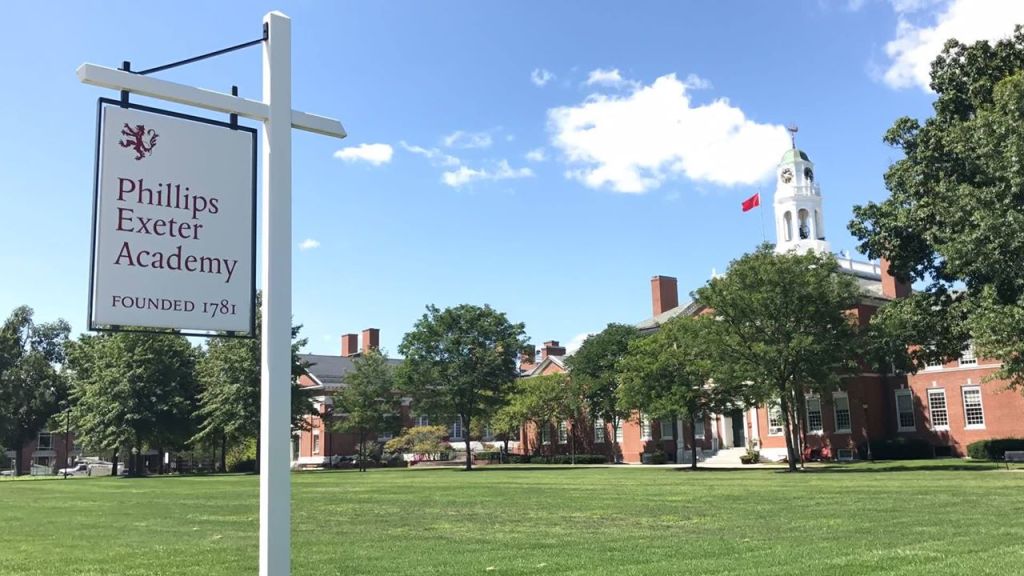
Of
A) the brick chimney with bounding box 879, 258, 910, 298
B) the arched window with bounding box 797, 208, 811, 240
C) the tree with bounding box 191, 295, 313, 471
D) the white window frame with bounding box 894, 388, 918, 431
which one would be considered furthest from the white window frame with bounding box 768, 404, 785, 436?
the tree with bounding box 191, 295, 313, 471

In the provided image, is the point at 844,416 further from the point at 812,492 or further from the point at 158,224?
the point at 158,224

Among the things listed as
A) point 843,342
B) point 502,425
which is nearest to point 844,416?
point 843,342

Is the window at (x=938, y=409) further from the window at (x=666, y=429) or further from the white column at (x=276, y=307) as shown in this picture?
the white column at (x=276, y=307)

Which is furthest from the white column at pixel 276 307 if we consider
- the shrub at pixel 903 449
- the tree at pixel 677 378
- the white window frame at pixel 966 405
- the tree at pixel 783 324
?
the white window frame at pixel 966 405

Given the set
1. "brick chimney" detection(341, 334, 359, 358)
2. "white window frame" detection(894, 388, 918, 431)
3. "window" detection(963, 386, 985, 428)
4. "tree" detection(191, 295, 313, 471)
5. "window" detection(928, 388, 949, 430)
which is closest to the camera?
"window" detection(963, 386, 985, 428)

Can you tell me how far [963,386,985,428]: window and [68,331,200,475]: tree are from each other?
162ft

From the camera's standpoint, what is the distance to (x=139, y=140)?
4.94 metres

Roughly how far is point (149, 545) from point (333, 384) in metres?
69.1

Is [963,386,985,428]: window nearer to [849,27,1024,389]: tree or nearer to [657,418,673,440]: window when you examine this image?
[849,27,1024,389]: tree

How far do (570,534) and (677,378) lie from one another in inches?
1188

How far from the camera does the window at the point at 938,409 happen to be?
161ft

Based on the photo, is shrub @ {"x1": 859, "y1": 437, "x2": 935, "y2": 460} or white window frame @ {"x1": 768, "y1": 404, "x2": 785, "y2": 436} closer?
shrub @ {"x1": 859, "y1": 437, "x2": 935, "y2": 460}

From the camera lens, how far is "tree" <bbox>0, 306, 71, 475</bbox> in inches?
2881

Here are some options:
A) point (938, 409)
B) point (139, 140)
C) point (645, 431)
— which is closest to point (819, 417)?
point (938, 409)
